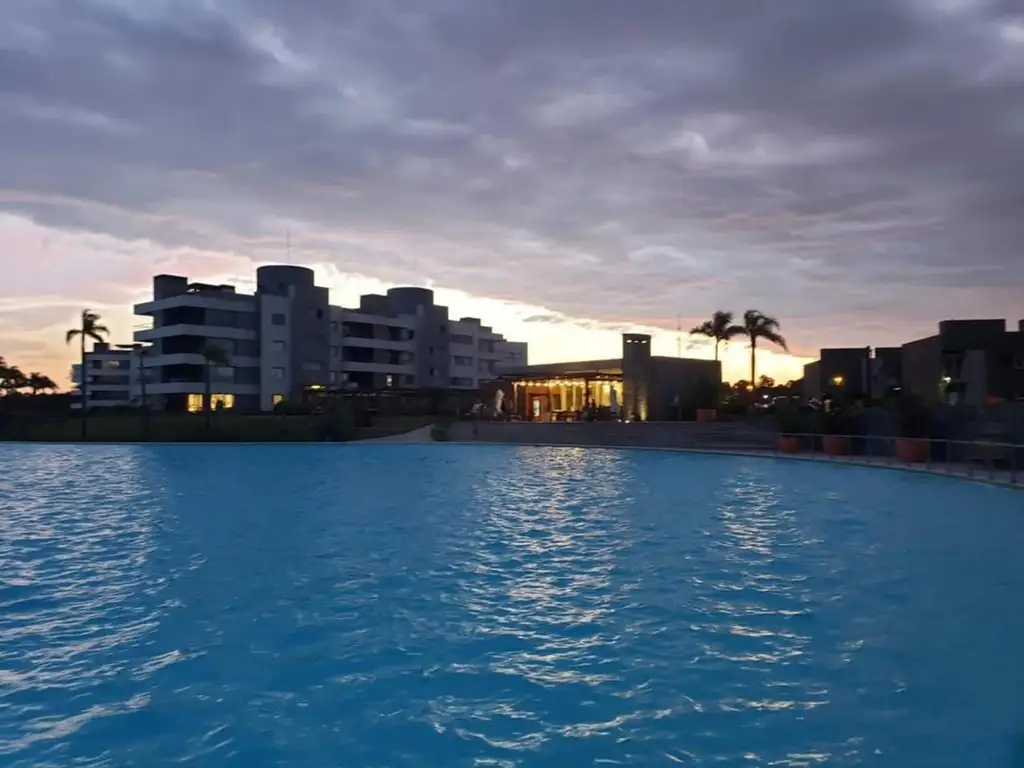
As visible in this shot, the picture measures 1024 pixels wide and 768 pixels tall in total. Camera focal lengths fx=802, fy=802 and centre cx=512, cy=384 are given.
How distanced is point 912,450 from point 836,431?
437 centimetres

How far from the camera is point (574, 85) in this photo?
61.9 ft

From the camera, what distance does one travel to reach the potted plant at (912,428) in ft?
72.4

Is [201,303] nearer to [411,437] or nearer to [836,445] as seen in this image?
[411,437]

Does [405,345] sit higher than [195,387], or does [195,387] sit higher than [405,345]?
[405,345]

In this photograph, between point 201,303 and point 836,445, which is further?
point 201,303

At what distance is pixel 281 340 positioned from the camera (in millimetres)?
63375

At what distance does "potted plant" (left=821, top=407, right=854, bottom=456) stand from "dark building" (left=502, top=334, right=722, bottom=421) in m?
9.98

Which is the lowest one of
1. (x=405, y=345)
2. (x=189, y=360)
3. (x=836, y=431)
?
(x=836, y=431)

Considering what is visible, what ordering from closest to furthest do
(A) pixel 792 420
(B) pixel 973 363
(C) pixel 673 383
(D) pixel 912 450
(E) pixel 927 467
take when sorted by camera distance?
(E) pixel 927 467 < (D) pixel 912 450 < (B) pixel 973 363 < (A) pixel 792 420 < (C) pixel 673 383

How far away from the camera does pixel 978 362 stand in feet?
86.0

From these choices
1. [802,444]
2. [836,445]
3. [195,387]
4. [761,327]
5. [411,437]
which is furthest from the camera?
[195,387]

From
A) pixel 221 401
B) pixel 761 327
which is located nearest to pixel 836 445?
pixel 761 327

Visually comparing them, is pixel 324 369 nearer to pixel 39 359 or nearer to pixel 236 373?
pixel 236 373

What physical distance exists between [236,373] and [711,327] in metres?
36.0
